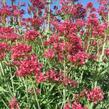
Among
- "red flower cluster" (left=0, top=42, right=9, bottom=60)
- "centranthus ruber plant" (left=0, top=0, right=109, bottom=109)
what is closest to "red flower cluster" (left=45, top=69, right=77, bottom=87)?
"centranthus ruber plant" (left=0, top=0, right=109, bottom=109)

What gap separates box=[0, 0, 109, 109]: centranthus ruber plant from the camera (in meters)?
3.89

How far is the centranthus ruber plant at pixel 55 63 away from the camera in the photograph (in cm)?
389

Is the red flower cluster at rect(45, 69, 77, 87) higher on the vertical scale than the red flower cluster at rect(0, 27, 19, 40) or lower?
lower

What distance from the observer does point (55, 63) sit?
14.6 feet

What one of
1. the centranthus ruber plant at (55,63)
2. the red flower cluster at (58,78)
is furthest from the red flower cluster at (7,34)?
the red flower cluster at (58,78)

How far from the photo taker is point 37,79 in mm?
3703

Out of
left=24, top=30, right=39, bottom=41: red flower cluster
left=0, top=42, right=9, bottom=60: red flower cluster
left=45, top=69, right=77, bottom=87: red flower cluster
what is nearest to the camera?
left=45, top=69, right=77, bottom=87: red flower cluster

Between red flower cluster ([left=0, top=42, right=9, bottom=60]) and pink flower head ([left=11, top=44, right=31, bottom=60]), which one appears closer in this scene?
pink flower head ([left=11, top=44, right=31, bottom=60])

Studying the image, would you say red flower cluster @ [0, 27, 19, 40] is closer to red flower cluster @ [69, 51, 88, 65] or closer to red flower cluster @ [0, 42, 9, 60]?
red flower cluster @ [0, 42, 9, 60]

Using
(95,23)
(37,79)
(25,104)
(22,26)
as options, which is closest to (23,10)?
(22,26)

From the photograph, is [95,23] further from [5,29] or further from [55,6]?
[55,6]

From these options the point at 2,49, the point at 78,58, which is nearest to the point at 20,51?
the point at 2,49

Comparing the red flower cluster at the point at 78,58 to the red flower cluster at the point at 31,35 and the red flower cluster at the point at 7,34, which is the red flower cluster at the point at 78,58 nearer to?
the red flower cluster at the point at 31,35

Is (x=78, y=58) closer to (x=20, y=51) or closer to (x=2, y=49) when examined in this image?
(x=20, y=51)
